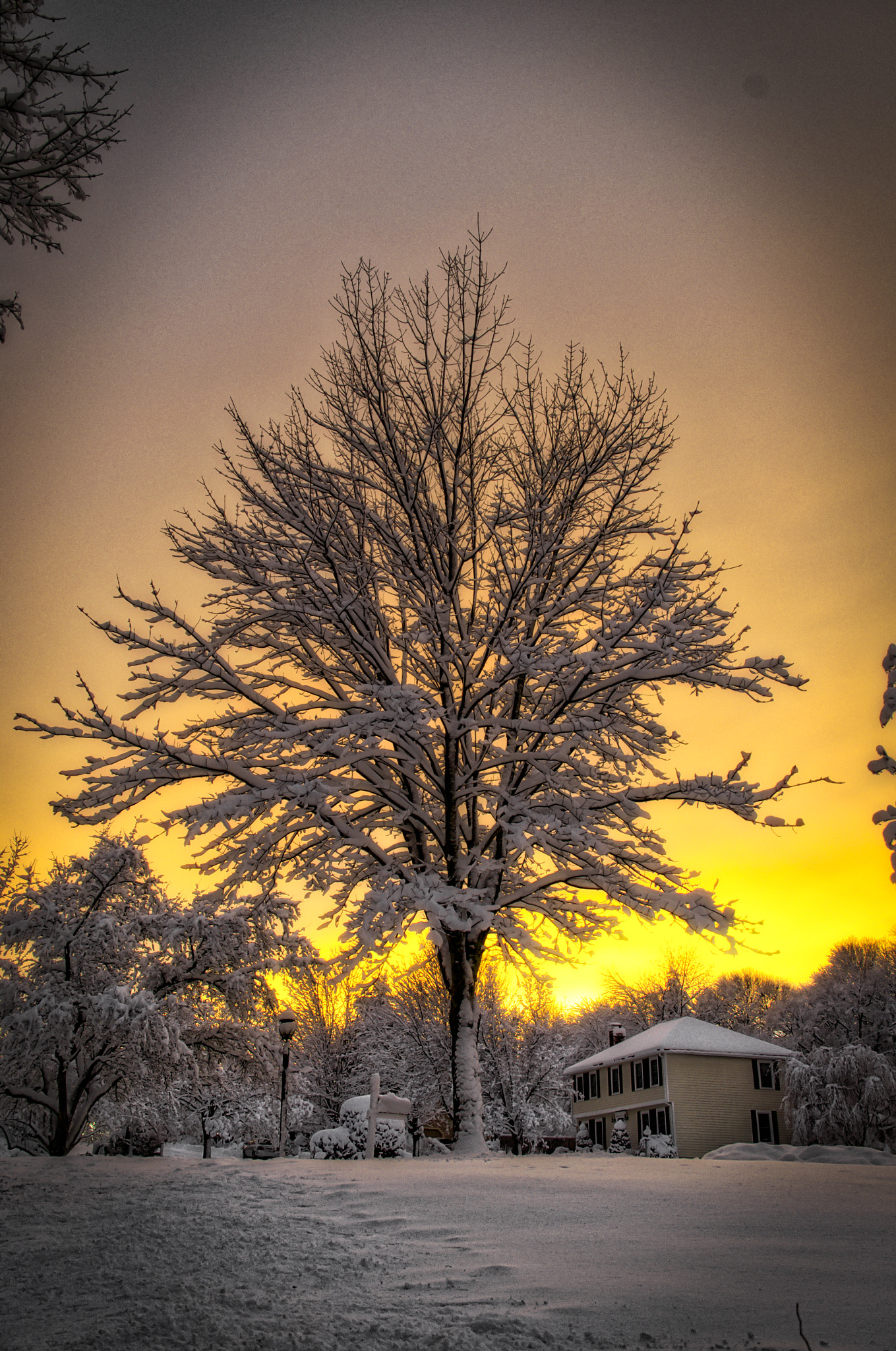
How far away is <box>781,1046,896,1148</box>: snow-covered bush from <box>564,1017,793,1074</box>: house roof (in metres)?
1.96

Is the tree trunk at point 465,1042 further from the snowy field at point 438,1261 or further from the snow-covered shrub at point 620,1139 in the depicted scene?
the snow-covered shrub at point 620,1139

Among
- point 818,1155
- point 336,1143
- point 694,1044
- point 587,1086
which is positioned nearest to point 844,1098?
point 694,1044

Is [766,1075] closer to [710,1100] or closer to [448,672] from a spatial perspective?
[710,1100]

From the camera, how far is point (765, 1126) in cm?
3434

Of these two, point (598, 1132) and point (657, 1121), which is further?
point (598, 1132)

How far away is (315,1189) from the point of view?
23.4ft

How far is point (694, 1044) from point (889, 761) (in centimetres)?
3480

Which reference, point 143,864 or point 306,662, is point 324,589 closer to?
point 306,662

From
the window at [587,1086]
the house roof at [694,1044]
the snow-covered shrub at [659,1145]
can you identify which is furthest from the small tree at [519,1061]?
the snow-covered shrub at [659,1145]

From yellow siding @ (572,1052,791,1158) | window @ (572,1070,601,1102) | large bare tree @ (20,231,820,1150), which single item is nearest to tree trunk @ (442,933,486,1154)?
large bare tree @ (20,231,820,1150)

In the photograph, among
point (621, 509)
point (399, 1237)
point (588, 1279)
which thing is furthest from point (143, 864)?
point (588, 1279)

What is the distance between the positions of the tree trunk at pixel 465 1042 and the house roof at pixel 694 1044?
82.1ft

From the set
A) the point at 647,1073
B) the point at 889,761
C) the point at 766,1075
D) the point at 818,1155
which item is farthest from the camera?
the point at 647,1073

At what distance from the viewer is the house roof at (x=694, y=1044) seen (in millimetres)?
33625
